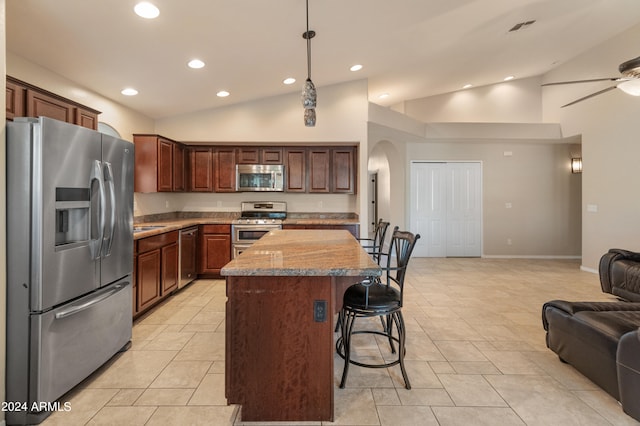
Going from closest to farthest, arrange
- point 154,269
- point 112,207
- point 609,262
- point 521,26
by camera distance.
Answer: point 112,207
point 154,269
point 609,262
point 521,26

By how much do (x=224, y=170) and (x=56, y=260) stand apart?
3.45 m

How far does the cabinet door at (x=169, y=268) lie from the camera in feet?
12.1

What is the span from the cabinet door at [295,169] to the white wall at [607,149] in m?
4.89

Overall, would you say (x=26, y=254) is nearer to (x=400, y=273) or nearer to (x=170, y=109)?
(x=400, y=273)

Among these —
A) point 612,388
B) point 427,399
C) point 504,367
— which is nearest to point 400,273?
point 427,399

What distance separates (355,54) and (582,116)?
457 centimetres

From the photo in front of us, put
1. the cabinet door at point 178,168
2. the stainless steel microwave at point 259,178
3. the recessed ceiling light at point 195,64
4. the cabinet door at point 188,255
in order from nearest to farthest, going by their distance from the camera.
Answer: the recessed ceiling light at point 195,64
the cabinet door at point 188,255
the cabinet door at point 178,168
the stainless steel microwave at point 259,178

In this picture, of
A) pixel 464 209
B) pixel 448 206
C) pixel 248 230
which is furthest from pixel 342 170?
pixel 464 209

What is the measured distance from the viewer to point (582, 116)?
18.5 ft

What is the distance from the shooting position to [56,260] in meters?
1.84

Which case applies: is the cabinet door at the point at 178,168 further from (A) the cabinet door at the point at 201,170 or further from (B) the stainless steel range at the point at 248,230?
(B) the stainless steel range at the point at 248,230

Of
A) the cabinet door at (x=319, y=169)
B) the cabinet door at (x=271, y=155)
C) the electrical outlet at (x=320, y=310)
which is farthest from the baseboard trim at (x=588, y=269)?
the electrical outlet at (x=320, y=310)

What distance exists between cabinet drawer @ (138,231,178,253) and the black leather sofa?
3.73 metres

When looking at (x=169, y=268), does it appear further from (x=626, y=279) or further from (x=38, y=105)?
(x=626, y=279)
